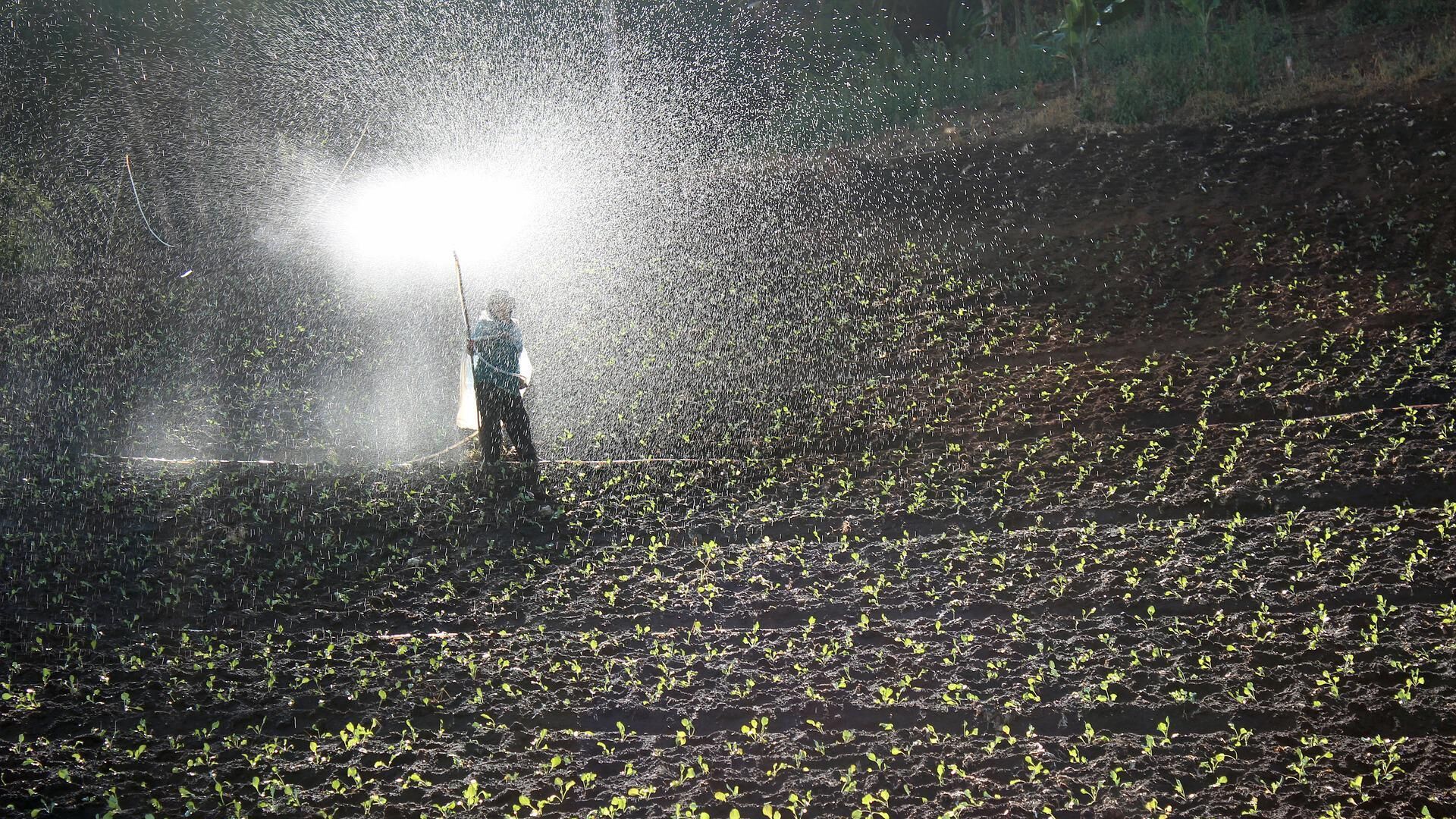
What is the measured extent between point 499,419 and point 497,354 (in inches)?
24.6

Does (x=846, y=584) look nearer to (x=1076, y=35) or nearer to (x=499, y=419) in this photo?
(x=499, y=419)

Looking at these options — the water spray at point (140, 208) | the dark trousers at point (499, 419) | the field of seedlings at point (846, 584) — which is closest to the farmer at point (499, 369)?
the dark trousers at point (499, 419)

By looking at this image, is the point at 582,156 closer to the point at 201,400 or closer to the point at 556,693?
the point at 201,400

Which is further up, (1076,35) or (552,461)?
(1076,35)

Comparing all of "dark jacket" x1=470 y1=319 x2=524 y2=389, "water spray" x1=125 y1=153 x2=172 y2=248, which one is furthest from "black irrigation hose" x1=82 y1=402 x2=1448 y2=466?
"water spray" x1=125 y1=153 x2=172 y2=248

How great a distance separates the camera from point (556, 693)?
255 inches

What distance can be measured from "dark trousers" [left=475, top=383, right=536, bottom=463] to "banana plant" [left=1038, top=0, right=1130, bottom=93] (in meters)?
13.6

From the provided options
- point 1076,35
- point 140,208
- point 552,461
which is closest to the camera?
point 552,461

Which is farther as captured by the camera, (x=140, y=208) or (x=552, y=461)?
(x=140, y=208)

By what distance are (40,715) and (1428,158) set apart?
1588cm

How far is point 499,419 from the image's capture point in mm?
10117

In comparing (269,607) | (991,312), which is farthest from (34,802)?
(991,312)

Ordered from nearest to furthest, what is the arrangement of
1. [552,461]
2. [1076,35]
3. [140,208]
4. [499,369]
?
[499,369], [552,461], [1076,35], [140,208]

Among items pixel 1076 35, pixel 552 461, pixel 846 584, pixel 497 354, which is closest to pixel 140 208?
pixel 552 461
